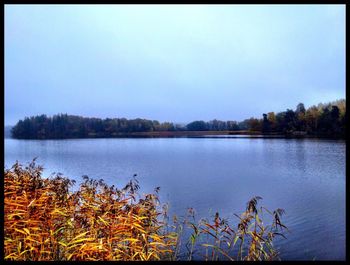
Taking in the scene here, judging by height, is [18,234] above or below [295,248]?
above

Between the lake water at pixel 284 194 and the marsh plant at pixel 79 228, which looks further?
the lake water at pixel 284 194

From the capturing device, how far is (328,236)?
912 centimetres

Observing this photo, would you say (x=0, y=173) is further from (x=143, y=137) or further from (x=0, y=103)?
(x=143, y=137)

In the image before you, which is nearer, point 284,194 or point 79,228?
point 79,228

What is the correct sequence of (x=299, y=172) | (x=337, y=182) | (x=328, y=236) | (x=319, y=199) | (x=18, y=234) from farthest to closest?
1. (x=299, y=172)
2. (x=337, y=182)
3. (x=319, y=199)
4. (x=328, y=236)
5. (x=18, y=234)

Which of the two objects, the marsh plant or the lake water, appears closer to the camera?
the marsh plant

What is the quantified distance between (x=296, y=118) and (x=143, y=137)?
4177 centimetres

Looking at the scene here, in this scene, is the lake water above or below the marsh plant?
below

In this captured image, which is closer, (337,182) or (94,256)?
(94,256)

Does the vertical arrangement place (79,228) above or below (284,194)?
above

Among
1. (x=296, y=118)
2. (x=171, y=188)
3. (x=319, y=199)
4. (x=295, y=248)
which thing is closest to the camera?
(x=295, y=248)

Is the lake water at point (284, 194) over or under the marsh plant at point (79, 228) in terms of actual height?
under

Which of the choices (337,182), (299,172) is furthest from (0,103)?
(299,172)

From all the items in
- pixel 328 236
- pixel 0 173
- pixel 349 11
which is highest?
pixel 349 11
